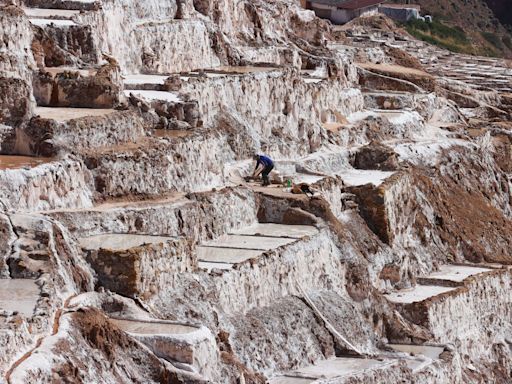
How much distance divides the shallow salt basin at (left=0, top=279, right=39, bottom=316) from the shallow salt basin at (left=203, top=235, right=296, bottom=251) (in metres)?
9.55

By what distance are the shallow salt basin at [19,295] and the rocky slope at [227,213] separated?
7cm

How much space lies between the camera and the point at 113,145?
168 feet

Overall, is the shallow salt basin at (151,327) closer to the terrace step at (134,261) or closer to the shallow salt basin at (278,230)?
the terrace step at (134,261)

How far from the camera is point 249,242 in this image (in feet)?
174

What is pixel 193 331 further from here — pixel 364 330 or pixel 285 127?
pixel 285 127

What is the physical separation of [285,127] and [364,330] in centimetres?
1175

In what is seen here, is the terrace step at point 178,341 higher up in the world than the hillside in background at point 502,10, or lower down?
higher up

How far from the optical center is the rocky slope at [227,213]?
44000 millimetres

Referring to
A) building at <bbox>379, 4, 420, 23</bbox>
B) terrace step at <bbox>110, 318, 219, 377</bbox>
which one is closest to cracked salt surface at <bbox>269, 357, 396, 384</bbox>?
terrace step at <bbox>110, 318, 219, 377</bbox>

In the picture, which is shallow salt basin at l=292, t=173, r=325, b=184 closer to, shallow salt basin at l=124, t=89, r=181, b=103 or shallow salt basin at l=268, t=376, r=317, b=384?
shallow salt basin at l=124, t=89, r=181, b=103

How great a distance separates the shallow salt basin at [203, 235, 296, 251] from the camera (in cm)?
5225

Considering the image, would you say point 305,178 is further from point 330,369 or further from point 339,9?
point 339,9

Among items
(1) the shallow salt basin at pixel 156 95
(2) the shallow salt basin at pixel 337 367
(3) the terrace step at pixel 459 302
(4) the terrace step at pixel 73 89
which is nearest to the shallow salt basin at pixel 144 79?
(1) the shallow salt basin at pixel 156 95

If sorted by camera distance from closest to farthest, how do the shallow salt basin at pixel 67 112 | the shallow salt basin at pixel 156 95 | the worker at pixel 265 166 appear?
the shallow salt basin at pixel 67 112 → the shallow salt basin at pixel 156 95 → the worker at pixel 265 166
